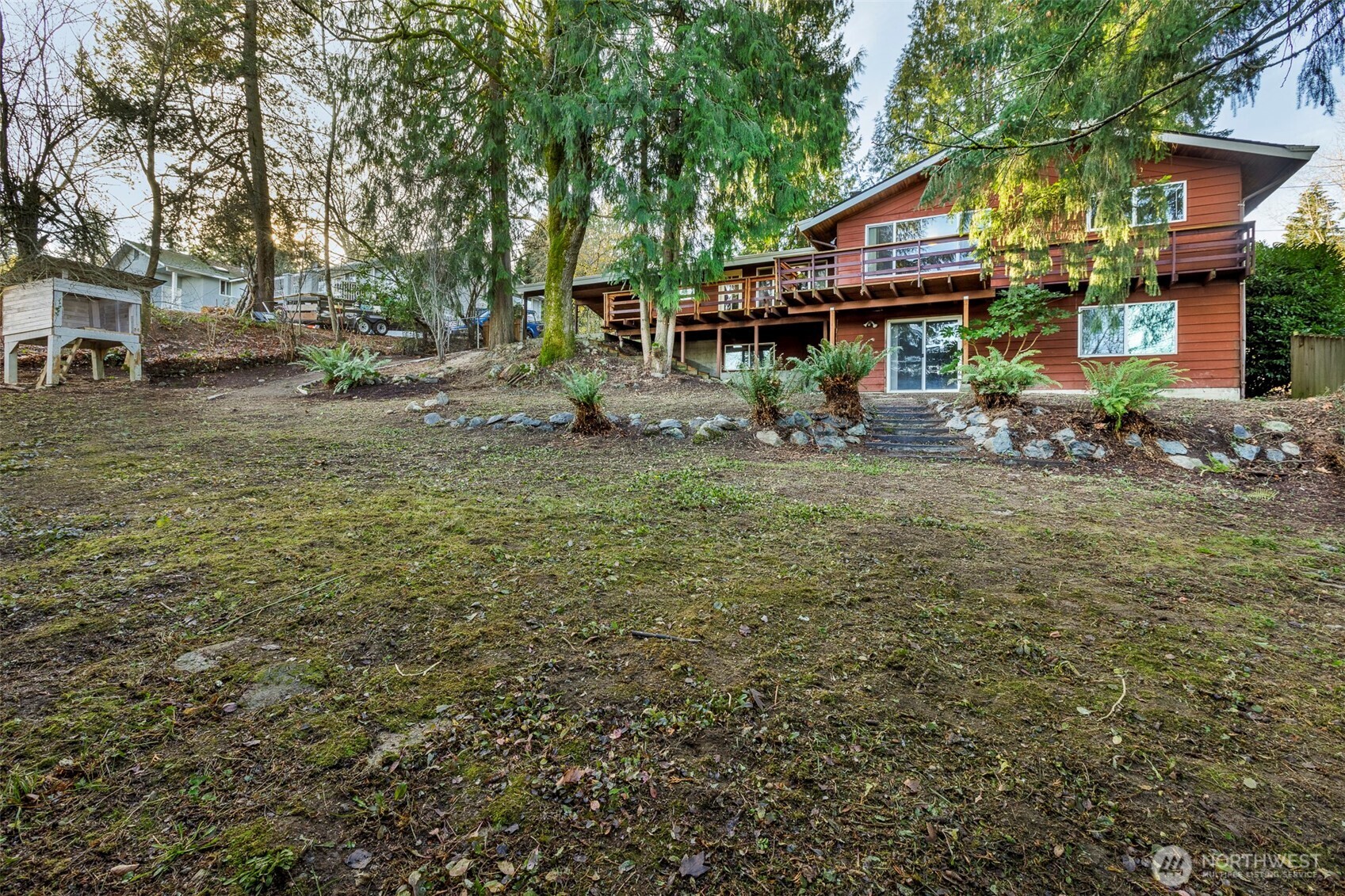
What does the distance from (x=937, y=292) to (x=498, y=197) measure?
985 cm

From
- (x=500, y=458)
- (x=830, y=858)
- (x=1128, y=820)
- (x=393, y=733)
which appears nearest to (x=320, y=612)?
(x=393, y=733)

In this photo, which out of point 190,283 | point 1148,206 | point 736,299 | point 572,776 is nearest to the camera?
point 572,776

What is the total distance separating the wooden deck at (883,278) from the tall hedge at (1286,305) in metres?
1.88

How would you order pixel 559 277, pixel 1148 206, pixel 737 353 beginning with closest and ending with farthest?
pixel 1148 206 → pixel 559 277 → pixel 737 353

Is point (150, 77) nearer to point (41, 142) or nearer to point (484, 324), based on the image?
point (41, 142)

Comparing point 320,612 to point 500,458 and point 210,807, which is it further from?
point 500,458

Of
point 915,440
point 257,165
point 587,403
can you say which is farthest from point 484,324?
point 915,440

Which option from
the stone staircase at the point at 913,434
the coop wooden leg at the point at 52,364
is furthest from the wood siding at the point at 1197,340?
the coop wooden leg at the point at 52,364

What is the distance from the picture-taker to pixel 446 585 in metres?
Answer: 2.28

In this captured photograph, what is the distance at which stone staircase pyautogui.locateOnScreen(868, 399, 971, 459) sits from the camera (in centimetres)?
669

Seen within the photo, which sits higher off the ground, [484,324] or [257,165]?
[257,165]

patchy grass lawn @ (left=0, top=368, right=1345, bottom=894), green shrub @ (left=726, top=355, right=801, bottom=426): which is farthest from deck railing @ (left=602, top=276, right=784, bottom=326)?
patchy grass lawn @ (left=0, top=368, right=1345, bottom=894)

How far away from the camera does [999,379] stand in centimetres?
715

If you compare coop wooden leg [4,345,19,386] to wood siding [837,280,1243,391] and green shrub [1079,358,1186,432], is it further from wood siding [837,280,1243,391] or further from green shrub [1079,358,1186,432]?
wood siding [837,280,1243,391]
